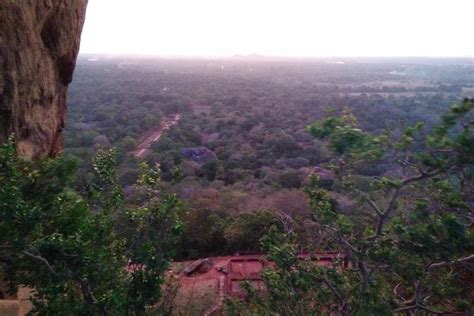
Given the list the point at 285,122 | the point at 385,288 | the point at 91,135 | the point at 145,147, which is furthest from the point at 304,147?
the point at 385,288

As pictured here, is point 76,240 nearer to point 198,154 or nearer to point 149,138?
point 198,154

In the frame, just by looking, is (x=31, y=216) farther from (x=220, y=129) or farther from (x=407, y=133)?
(x=220, y=129)

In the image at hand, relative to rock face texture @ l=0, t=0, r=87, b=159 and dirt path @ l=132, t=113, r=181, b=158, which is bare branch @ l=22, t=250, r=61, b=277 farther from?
dirt path @ l=132, t=113, r=181, b=158

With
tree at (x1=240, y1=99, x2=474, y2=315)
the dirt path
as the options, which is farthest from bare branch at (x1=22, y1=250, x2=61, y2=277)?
the dirt path

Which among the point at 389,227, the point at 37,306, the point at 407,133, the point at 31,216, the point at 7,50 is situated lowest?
the point at 37,306

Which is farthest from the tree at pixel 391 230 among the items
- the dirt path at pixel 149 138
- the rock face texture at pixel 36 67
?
the dirt path at pixel 149 138
